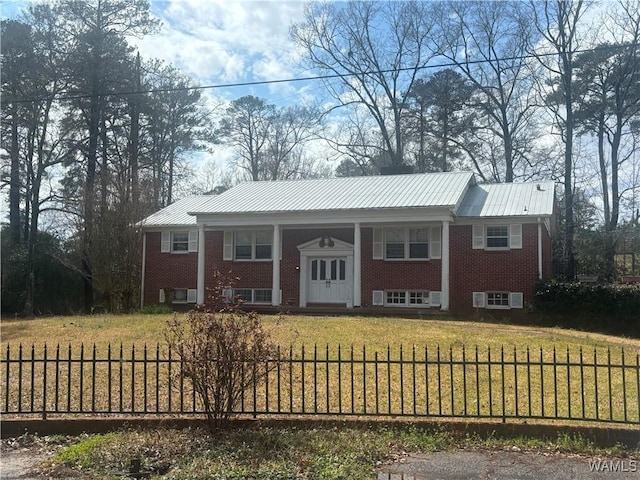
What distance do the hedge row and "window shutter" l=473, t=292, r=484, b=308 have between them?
1.90 meters

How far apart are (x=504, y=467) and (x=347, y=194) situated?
19.0 metres

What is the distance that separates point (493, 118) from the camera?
35.8 metres

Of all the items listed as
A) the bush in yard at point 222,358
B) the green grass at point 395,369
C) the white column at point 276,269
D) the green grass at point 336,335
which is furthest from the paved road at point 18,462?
the white column at point 276,269

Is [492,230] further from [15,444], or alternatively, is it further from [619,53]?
[15,444]

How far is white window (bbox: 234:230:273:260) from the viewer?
2503 cm

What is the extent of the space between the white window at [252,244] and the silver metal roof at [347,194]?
138 cm

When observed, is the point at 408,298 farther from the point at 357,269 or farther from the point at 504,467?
the point at 504,467

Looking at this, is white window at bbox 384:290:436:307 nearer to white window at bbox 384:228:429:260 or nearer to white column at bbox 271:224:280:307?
white window at bbox 384:228:429:260

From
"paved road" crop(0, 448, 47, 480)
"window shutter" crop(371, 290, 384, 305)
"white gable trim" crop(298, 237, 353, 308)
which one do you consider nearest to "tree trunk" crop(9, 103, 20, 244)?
"white gable trim" crop(298, 237, 353, 308)

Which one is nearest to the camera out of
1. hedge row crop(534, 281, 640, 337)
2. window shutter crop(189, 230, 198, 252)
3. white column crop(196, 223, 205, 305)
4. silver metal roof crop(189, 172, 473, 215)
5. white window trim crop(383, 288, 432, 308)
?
hedge row crop(534, 281, 640, 337)

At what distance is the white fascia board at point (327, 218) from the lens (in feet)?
69.4

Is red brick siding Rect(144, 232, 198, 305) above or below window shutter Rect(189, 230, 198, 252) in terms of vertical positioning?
below

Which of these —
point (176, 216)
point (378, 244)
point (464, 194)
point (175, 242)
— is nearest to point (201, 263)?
point (175, 242)

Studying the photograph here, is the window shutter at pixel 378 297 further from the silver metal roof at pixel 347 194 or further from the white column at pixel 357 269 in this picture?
the silver metal roof at pixel 347 194
